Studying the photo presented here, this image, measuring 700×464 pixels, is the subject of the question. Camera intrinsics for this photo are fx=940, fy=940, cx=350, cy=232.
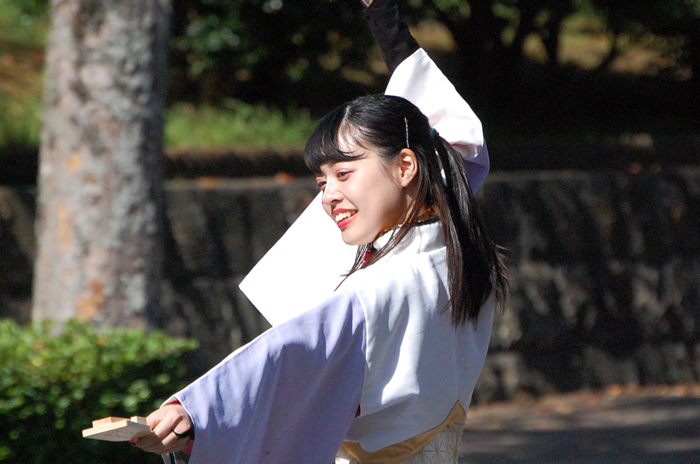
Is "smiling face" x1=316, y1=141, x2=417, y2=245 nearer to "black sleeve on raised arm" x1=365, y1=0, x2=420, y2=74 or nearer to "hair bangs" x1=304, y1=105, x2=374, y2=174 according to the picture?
"hair bangs" x1=304, y1=105, x2=374, y2=174

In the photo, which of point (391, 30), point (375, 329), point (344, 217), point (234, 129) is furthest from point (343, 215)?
point (234, 129)

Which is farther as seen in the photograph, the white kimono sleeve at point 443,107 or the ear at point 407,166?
the white kimono sleeve at point 443,107

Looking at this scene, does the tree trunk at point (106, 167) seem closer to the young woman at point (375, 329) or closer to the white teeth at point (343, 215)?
the young woman at point (375, 329)

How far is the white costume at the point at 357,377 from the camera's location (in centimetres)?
183

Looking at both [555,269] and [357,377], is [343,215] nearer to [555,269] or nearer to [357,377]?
[357,377]

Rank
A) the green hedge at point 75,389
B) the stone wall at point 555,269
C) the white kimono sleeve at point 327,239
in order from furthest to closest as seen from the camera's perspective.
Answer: the stone wall at point 555,269 → the green hedge at point 75,389 → the white kimono sleeve at point 327,239

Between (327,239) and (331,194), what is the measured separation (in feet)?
0.77

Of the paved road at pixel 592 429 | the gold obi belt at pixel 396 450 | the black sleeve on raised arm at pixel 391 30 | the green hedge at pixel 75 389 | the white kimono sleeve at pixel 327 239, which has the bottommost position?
the paved road at pixel 592 429

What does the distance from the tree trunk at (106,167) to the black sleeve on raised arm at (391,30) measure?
2343 mm

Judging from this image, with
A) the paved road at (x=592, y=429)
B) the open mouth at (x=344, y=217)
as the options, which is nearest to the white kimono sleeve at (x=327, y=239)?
the open mouth at (x=344, y=217)

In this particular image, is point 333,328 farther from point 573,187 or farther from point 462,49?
point 462,49

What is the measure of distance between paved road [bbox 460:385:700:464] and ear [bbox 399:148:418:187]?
12.2 feet

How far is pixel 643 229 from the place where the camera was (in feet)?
24.7

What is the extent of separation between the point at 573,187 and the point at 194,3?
3.99 m
